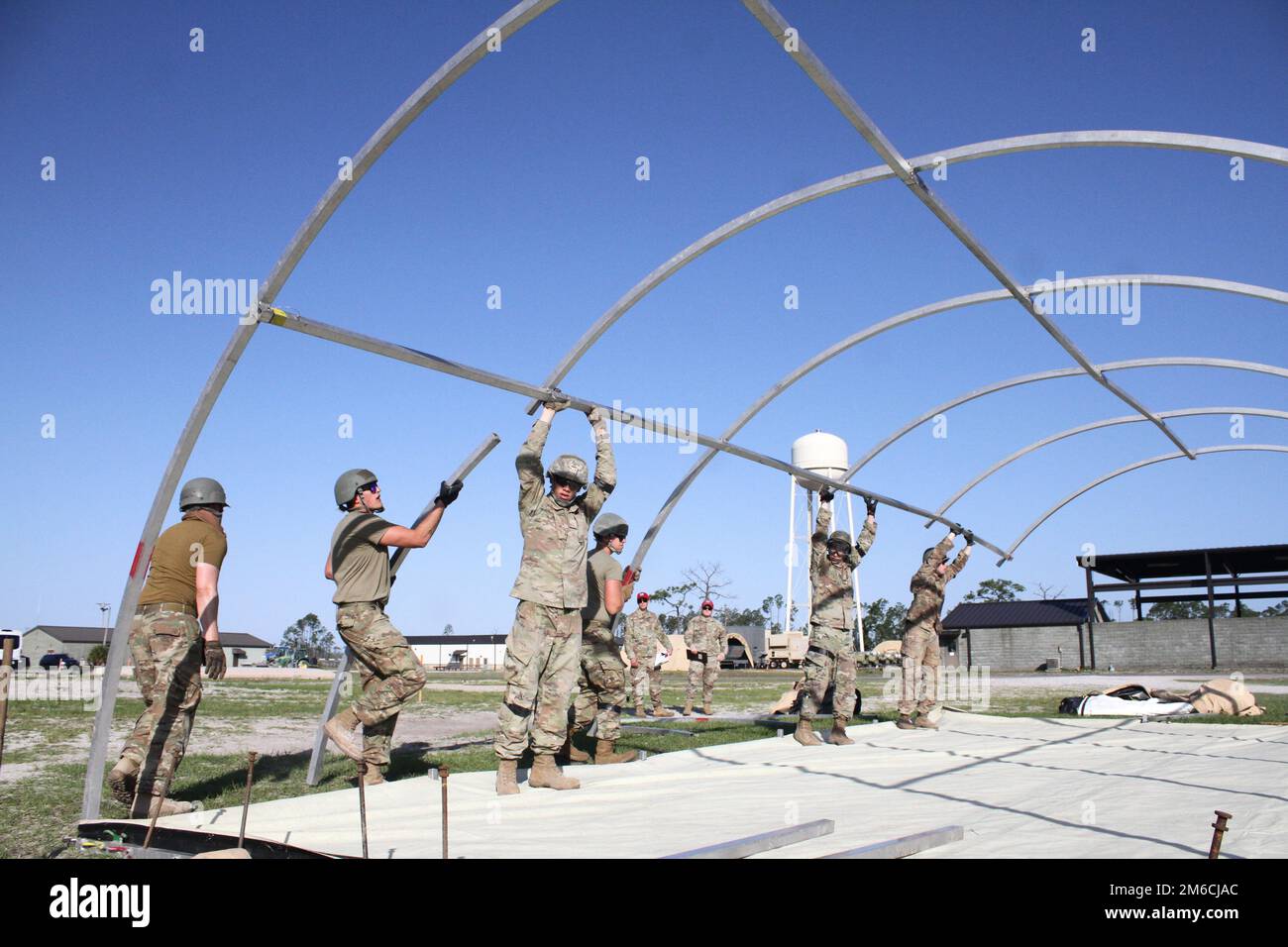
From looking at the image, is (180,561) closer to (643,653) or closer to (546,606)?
(546,606)

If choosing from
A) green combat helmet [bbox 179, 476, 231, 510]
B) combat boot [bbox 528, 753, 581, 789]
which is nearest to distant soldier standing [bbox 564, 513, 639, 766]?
combat boot [bbox 528, 753, 581, 789]

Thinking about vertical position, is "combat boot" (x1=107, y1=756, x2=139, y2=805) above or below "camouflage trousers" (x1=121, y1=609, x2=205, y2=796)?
below

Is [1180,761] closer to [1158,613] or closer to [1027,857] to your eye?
[1027,857]

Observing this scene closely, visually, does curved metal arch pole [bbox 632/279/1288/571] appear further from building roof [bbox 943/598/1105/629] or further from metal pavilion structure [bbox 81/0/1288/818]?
building roof [bbox 943/598/1105/629]

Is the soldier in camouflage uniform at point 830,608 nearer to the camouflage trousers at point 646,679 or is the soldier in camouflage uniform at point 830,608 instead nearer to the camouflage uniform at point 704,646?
the camouflage trousers at point 646,679

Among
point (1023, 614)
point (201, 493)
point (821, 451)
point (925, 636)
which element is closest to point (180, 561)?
point (201, 493)

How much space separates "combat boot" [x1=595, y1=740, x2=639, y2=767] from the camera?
25.8ft

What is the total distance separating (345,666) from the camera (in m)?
7.13

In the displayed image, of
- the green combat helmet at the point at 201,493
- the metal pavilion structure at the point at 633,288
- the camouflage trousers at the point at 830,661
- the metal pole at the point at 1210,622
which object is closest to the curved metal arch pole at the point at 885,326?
the metal pavilion structure at the point at 633,288

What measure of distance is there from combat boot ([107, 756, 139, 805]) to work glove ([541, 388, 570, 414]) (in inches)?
136

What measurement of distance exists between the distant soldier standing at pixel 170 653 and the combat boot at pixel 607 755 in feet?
10.8

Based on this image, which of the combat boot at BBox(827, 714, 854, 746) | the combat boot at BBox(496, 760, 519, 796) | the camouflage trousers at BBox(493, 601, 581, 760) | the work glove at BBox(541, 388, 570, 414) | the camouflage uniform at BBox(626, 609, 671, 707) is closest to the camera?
the combat boot at BBox(496, 760, 519, 796)
